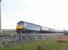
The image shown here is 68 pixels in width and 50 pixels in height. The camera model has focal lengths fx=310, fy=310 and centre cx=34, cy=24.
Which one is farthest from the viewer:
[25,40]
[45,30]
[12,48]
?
[45,30]

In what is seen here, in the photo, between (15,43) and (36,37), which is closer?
(15,43)

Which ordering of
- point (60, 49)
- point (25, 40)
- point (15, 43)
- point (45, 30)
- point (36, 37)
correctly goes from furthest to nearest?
point (45, 30) < point (36, 37) < point (25, 40) < point (15, 43) < point (60, 49)

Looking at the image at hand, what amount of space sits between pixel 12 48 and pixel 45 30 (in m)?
31.9

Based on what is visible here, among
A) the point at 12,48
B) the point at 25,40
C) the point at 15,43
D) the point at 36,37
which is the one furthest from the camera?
the point at 36,37

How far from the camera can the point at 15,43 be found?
3144 cm

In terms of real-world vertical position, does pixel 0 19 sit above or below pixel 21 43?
above

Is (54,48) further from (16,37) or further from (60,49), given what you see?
(16,37)

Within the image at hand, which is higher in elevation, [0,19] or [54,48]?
[0,19]

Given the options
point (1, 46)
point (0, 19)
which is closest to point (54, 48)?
point (1, 46)

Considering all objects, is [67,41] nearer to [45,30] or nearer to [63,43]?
[63,43]

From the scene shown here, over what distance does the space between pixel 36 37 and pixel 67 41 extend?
5.70 meters

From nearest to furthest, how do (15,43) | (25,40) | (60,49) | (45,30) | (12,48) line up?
(60,49) → (12,48) → (15,43) → (25,40) → (45,30)

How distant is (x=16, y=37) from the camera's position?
109 feet

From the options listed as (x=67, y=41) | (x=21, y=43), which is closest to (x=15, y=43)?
(x=21, y=43)
